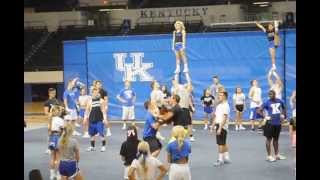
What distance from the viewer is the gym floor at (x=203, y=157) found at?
5496 mm

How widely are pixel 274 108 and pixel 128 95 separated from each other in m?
1.46

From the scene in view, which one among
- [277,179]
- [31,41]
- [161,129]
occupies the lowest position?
[277,179]

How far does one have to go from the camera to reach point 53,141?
19.0 feet

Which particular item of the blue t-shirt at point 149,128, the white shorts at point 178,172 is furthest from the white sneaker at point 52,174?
the white shorts at point 178,172

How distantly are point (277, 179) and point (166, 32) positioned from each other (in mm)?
1770

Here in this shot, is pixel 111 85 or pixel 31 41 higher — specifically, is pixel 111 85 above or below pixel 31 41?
below

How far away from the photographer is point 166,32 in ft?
18.9

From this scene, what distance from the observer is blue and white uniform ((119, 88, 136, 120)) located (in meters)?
5.84

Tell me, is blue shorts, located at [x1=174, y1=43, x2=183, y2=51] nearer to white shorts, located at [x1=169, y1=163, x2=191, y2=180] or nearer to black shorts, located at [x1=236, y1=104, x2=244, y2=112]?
black shorts, located at [x1=236, y1=104, x2=244, y2=112]

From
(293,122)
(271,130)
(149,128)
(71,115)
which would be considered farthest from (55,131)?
(293,122)

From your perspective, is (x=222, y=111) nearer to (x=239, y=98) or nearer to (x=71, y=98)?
(x=239, y=98)
